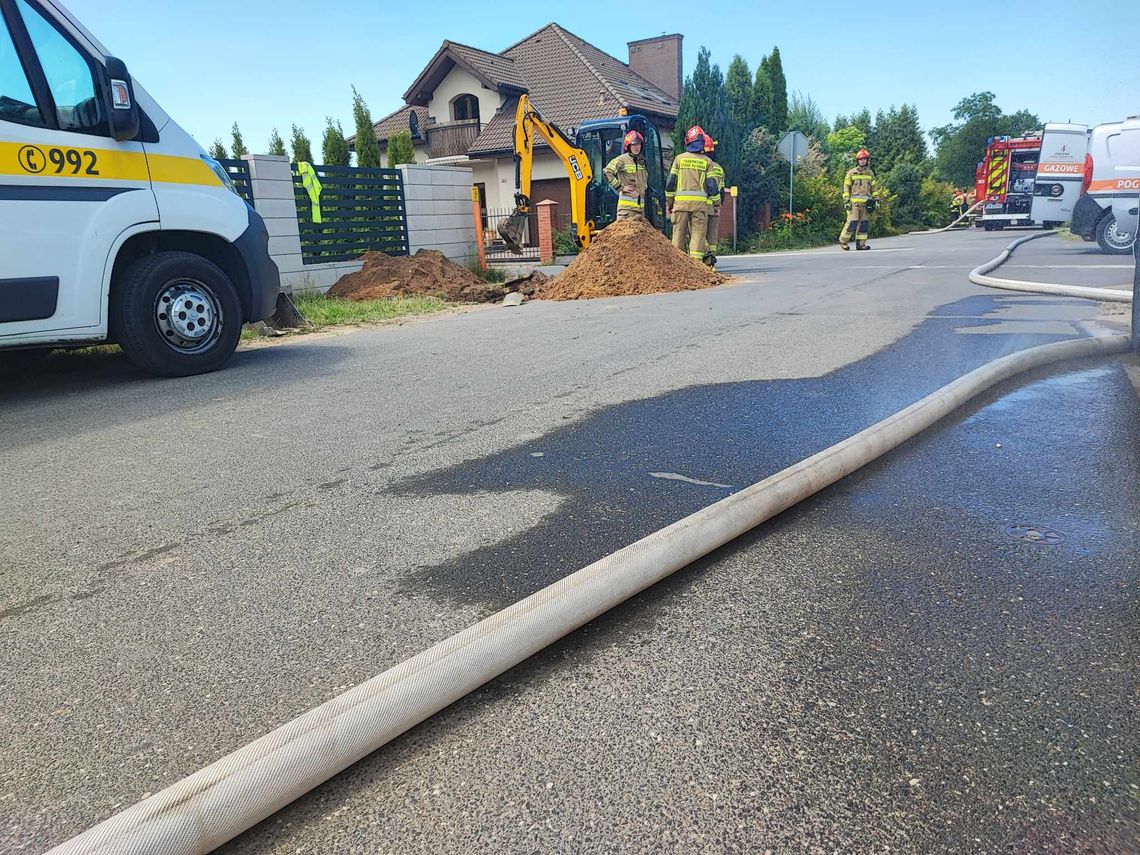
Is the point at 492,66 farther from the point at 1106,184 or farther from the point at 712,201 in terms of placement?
the point at 1106,184

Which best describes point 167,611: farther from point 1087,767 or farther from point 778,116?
point 778,116

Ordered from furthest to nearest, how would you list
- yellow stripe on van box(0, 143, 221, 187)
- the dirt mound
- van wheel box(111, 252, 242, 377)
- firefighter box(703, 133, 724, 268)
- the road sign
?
the road sign, firefighter box(703, 133, 724, 268), the dirt mound, van wheel box(111, 252, 242, 377), yellow stripe on van box(0, 143, 221, 187)

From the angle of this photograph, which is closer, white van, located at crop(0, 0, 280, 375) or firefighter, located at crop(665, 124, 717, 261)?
white van, located at crop(0, 0, 280, 375)

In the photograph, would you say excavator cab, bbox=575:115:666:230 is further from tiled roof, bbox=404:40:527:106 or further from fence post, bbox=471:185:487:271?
tiled roof, bbox=404:40:527:106

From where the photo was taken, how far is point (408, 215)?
14.9 m

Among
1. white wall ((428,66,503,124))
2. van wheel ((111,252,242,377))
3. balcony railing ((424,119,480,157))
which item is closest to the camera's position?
van wheel ((111,252,242,377))

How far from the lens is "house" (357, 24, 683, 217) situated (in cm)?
2903

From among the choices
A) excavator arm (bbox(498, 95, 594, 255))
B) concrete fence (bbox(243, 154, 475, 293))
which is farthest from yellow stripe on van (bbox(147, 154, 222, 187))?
excavator arm (bbox(498, 95, 594, 255))

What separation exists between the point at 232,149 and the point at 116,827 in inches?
1283

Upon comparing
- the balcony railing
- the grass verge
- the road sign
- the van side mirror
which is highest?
the balcony railing

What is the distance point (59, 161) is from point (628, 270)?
8.14 m

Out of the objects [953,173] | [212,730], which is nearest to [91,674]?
[212,730]

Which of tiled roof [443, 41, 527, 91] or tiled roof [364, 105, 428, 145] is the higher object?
tiled roof [443, 41, 527, 91]

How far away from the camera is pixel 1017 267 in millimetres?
13391
